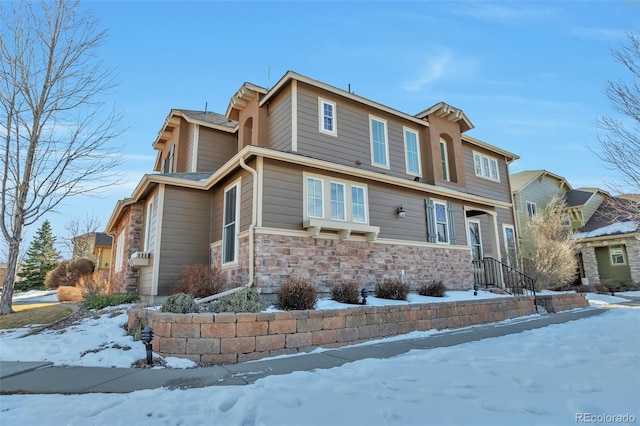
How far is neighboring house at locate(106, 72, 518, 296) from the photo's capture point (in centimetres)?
797

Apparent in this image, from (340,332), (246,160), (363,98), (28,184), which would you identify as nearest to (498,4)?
(363,98)

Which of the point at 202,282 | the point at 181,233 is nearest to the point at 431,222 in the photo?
the point at 202,282

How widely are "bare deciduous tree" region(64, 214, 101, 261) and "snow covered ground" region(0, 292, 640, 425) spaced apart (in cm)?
2647

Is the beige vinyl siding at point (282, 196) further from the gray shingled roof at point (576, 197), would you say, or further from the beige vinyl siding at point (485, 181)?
the gray shingled roof at point (576, 197)

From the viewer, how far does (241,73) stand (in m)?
12.3

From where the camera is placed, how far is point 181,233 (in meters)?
9.59

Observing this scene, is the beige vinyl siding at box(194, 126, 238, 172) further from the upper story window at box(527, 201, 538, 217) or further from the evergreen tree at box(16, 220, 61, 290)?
the evergreen tree at box(16, 220, 61, 290)

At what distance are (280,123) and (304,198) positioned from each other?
3.09 meters

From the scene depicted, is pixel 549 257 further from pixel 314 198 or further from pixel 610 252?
pixel 314 198

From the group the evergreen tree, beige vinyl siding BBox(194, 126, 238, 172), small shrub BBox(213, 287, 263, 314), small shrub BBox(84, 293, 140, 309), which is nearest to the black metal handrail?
small shrub BBox(213, 287, 263, 314)

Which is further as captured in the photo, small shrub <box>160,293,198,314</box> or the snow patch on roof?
the snow patch on roof

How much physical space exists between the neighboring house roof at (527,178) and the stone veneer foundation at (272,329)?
15.5 meters

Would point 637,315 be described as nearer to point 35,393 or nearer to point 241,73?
point 35,393

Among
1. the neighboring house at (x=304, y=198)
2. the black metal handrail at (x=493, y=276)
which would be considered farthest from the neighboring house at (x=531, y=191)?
the neighboring house at (x=304, y=198)
